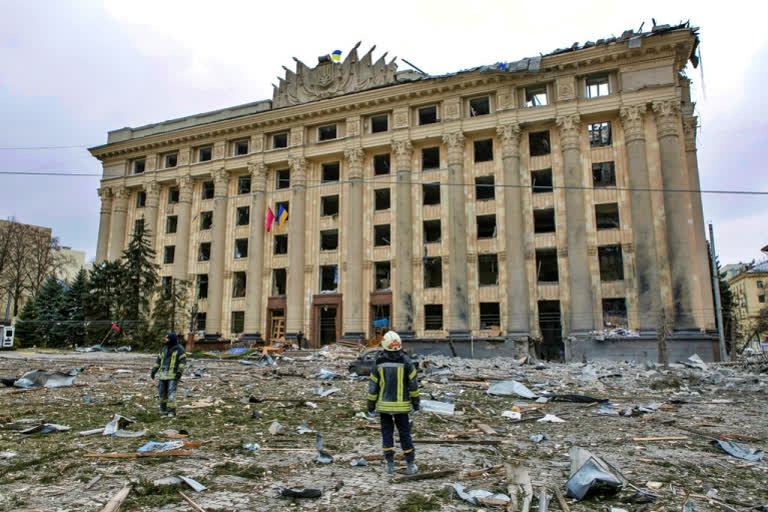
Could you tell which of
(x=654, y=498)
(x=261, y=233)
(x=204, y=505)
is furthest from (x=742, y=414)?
(x=261, y=233)

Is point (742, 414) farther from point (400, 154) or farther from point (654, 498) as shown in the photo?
point (400, 154)

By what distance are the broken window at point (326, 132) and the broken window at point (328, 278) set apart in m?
9.41

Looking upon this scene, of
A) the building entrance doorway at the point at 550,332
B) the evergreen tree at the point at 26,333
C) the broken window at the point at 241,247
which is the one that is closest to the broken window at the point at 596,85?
the building entrance doorway at the point at 550,332

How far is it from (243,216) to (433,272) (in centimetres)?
1538

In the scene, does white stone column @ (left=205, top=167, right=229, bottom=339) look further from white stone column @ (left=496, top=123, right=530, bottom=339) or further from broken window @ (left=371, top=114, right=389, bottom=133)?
white stone column @ (left=496, top=123, right=530, bottom=339)

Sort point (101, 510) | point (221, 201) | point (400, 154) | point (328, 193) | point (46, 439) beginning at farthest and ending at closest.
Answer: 1. point (221, 201)
2. point (328, 193)
3. point (400, 154)
4. point (46, 439)
5. point (101, 510)

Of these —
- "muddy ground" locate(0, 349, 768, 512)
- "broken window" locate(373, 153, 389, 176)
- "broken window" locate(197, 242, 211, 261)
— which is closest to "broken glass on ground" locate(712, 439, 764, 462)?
"muddy ground" locate(0, 349, 768, 512)

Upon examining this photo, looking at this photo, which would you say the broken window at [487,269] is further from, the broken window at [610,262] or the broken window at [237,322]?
the broken window at [237,322]

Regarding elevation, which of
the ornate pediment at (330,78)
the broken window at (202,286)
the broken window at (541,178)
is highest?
the ornate pediment at (330,78)

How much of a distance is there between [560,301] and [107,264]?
30636mm

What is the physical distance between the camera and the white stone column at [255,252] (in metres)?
34.4

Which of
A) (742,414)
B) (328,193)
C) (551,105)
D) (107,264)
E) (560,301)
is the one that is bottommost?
(742,414)

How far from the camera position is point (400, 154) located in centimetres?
A: 3259

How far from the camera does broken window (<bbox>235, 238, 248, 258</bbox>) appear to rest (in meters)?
36.8
